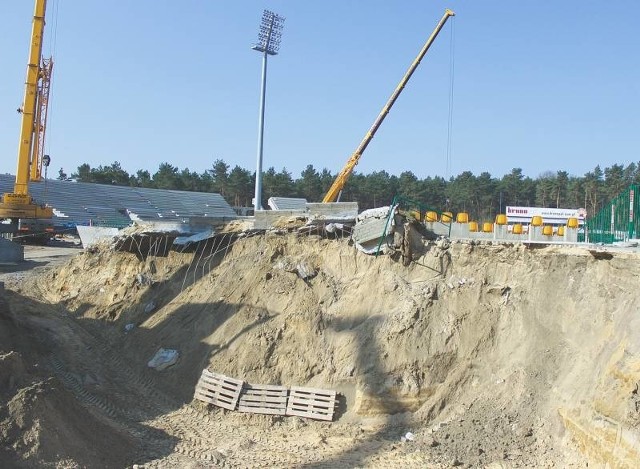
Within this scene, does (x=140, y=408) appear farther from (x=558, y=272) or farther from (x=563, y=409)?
(x=558, y=272)

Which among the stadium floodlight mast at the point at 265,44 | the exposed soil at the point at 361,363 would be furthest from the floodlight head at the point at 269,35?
the exposed soil at the point at 361,363

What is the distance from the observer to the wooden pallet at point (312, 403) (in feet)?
38.9

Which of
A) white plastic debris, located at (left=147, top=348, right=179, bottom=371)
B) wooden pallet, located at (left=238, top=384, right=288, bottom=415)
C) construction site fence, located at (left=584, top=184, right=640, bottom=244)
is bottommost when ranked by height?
wooden pallet, located at (left=238, top=384, right=288, bottom=415)

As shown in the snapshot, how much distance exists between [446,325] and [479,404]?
75.7 inches

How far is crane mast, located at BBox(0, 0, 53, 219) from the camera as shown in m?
32.0

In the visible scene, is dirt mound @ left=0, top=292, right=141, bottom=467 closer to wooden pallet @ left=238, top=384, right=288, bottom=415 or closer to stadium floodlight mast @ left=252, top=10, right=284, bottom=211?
wooden pallet @ left=238, top=384, right=288, bottom=415

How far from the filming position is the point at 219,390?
1280cm

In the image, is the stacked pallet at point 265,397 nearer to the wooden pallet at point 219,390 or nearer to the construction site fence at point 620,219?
the wooden pallet at point 219,390

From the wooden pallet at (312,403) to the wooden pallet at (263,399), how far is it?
19cm

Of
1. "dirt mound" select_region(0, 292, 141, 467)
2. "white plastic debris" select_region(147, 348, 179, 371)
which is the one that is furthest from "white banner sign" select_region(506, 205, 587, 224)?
"dirt mound" select_region(0, 292, 141, 467)

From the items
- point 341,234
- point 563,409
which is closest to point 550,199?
point 341,234

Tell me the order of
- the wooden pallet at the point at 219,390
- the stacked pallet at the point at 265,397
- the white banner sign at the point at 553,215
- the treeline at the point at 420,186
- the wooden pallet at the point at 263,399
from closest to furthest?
the stacked pallet at the point at 265,397
the wooden pallet at the point at 263,399
the wooden pallet at the point at 219,390
the white banner sign at the point at 553,215
the treeline at the point at 420,186

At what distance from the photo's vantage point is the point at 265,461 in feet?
33.5

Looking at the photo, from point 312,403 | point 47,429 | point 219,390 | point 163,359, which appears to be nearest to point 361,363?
point 312,403
